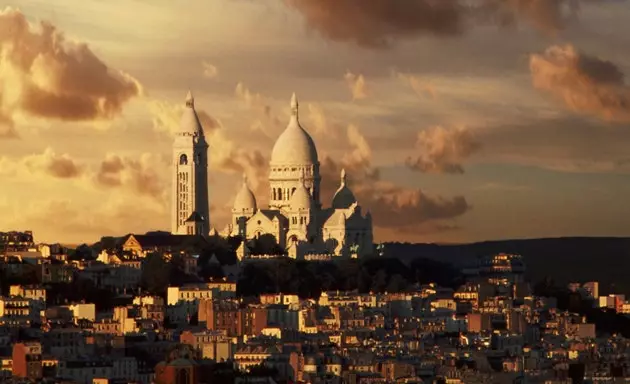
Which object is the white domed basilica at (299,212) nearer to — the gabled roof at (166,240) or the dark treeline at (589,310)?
the gabled roof at (166,240)

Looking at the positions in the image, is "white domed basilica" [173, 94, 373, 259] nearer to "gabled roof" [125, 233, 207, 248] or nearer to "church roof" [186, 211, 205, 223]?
"church roof" [186, 211, 205, 223]

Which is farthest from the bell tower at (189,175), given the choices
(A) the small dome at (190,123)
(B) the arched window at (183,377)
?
(B) the arched window at (183,377)

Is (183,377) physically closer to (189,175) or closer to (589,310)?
(589,310)

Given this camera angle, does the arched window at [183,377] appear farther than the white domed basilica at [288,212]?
No

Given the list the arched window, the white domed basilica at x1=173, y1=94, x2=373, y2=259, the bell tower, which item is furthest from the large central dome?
the arched window

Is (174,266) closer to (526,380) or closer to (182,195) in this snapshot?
(182,195)

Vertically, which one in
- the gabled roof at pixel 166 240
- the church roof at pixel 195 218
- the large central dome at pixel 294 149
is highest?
the large central dome at pixel 294 149
